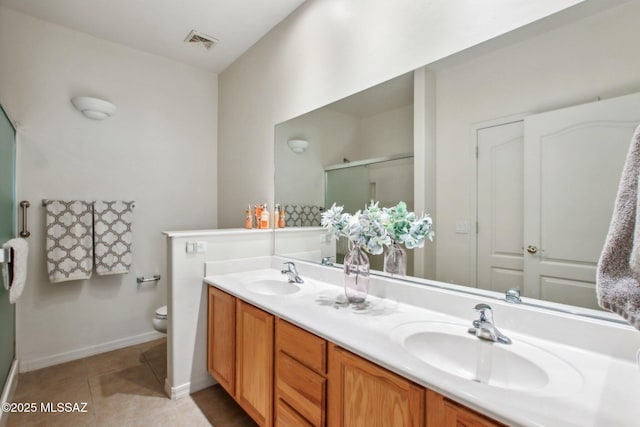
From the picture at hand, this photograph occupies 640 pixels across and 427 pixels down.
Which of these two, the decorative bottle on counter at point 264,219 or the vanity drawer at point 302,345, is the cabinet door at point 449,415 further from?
the decorative bottle on counter at point 264,219

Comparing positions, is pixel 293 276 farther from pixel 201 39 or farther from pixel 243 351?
pixel 201 39

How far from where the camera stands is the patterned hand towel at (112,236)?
251 cm

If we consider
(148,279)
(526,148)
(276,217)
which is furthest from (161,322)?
(526,148)

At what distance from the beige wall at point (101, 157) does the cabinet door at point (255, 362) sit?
5.54ft

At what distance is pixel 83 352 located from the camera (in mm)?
2537

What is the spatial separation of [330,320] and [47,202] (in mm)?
2510

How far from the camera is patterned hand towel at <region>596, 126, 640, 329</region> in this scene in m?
0.59

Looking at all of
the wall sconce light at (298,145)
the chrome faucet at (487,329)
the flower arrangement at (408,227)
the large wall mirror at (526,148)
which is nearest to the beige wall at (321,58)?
the large wall mirror at (526,148)

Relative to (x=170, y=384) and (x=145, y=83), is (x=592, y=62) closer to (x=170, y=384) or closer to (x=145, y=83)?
(x=170, y=384)

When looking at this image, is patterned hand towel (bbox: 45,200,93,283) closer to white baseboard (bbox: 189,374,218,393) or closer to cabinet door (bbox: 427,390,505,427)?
white baseboard (bbox: 189,374,218,393)

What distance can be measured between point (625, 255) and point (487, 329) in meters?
0.50

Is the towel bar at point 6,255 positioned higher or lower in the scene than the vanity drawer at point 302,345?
higher

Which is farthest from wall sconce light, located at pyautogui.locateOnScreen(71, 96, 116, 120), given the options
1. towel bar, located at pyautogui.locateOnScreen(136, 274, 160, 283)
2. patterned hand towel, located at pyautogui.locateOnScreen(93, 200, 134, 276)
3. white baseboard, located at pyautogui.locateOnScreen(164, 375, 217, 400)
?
white baseboard, located at pyautogui.locateOnScreen(164, 375, 217, 400)

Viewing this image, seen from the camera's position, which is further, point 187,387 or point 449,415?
point 187,387
